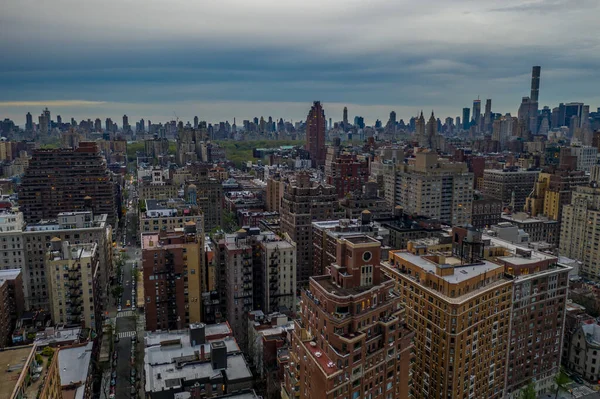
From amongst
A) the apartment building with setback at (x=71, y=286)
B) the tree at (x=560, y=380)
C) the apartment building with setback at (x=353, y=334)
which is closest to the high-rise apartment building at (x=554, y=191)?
the tree at (x=560, y=380)

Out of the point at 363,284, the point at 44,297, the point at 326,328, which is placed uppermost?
the point at 363,284

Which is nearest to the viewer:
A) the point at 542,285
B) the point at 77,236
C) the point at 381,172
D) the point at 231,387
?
the point at 231,387

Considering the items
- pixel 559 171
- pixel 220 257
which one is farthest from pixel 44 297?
pixel 559 171

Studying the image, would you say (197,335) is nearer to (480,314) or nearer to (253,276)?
(253,276)

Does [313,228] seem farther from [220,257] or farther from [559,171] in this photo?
[559,171]

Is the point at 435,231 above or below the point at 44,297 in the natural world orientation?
above

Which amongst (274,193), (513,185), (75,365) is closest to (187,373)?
(75,365)
